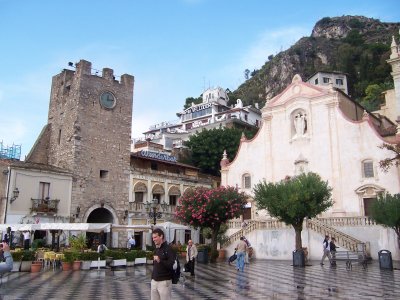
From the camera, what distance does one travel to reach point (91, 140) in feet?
135

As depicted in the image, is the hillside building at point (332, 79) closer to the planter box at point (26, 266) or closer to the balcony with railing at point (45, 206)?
the balcony with railing at point (45, 206)

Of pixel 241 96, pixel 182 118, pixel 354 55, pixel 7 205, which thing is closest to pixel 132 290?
pixel 7 205

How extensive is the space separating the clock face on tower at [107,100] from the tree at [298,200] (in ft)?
74.4

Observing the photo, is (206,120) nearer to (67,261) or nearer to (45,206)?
(45,206)

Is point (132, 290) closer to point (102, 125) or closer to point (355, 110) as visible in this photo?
point (102, 125)

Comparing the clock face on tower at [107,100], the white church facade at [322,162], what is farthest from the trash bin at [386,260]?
the clock face on tower at [107,100]

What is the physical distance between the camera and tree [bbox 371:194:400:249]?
23.4 meters

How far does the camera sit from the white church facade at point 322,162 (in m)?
30.3

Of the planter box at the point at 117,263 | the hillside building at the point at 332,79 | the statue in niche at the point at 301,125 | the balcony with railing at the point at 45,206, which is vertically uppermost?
the hillside building at the point at 332,79

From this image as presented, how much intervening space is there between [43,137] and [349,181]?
98.6 feet

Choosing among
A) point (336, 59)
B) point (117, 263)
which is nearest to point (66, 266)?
point (117, 263)

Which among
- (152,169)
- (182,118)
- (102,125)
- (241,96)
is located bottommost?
(152,169)

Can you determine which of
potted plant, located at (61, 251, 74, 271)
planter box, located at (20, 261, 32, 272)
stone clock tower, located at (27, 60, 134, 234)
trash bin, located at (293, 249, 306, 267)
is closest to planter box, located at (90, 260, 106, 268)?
potted plant, located at (61, 251, 74, 271)

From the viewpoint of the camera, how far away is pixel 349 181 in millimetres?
34906
